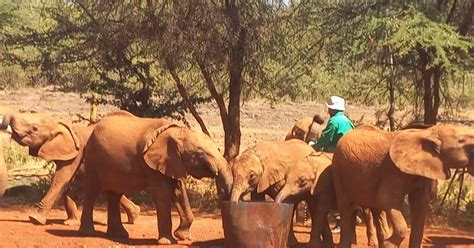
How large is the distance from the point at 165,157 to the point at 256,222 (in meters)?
1.58

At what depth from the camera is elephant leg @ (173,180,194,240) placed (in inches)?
441

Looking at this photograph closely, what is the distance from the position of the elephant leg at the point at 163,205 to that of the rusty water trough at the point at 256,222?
1307mm

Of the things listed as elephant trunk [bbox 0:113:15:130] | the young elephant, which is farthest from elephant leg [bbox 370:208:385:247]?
elephant trunk [bbox 0:113:15:130]

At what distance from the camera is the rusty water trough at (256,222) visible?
31.8ft

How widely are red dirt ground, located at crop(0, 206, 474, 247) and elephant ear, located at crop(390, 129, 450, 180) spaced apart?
8.27 ft

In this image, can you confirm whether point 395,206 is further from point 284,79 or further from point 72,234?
point 284,79

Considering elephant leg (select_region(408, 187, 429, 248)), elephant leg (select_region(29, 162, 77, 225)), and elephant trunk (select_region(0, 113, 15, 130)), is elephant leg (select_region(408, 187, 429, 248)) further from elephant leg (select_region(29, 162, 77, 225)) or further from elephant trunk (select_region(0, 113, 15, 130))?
elephant trunk (select_region(0, 113, 15, 130))

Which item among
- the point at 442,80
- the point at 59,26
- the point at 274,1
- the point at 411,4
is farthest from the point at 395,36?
the point at 59,26

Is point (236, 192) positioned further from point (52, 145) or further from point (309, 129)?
point (309, 129)

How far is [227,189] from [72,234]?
2.51 meters

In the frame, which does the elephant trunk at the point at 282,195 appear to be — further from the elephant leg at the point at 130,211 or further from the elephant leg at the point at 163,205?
the elephant leg at the point at 130,211

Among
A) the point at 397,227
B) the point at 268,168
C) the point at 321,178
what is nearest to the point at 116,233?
the point at 268,168

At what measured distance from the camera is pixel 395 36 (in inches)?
531

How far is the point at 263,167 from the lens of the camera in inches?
416
